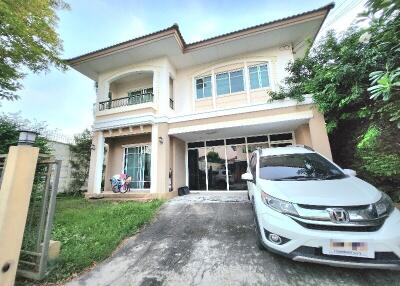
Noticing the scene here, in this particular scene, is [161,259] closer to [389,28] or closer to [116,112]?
[389,28]

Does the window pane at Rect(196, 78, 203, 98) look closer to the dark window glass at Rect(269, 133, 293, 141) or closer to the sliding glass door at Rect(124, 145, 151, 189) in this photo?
the sliding glass door at Rect(124, 145, 151, 189)

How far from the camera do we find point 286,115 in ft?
26.0

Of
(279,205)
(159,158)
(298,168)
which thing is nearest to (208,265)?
(279,205)

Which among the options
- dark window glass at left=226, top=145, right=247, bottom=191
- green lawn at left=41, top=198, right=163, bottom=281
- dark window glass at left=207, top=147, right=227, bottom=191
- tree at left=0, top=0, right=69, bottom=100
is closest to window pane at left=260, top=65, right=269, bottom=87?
dark window glass at left=226, top=145, right=247, bottom=191

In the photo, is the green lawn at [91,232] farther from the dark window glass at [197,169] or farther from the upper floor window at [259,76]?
the upper floor window at [259,76]

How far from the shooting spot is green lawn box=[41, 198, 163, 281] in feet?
11.2

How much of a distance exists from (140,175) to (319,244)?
9352 millimetres

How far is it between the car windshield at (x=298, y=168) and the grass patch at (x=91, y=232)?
132 inches

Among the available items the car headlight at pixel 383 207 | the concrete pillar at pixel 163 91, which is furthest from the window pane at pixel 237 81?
the car headlight at pixel 383 207

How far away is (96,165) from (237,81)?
8.10m

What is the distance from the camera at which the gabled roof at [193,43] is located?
8641 millimetres

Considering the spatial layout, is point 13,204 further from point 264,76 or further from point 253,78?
point 264,76

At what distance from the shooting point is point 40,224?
3090 mm

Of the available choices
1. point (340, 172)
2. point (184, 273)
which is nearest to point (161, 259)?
point (184, 273)
